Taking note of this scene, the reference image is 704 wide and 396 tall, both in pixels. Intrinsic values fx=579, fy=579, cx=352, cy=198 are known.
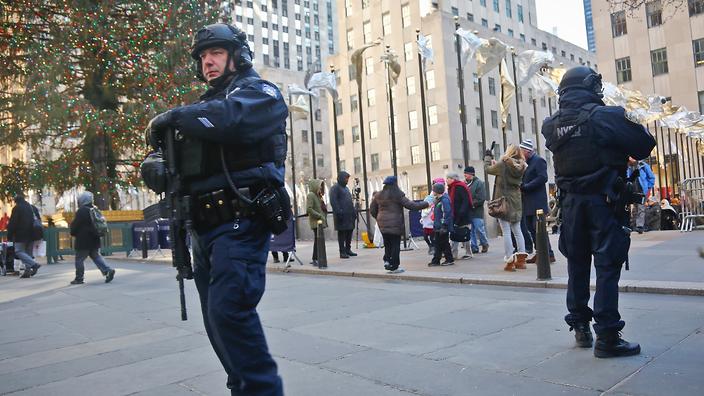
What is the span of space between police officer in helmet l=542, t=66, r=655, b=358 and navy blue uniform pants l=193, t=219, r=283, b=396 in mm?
2609

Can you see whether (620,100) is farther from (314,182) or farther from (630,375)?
(630,375)

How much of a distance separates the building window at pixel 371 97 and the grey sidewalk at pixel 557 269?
130ft

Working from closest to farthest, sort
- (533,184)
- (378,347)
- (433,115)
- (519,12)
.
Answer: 1. (378,347)
2. (533,184)
3. (433,115)
4. (519,12)

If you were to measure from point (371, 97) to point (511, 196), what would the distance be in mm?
44597

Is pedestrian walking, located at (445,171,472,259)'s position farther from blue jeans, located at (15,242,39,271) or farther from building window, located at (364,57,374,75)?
building window, located at (364,57,374,75)

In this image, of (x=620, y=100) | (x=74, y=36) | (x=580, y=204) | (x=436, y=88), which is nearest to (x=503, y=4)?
(x=436, y=88)

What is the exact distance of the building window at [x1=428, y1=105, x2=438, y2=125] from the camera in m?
47.6

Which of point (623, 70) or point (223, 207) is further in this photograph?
point (623, 70)

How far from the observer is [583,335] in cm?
438

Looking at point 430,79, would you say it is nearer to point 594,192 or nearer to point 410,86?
point 410,86

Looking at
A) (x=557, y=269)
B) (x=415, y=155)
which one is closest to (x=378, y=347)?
(x=557, y=269)

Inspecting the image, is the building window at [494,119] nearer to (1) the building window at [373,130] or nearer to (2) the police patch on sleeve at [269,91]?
(1) the building window at [373,130]

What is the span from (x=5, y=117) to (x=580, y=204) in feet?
67.4

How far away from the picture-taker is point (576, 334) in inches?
174
